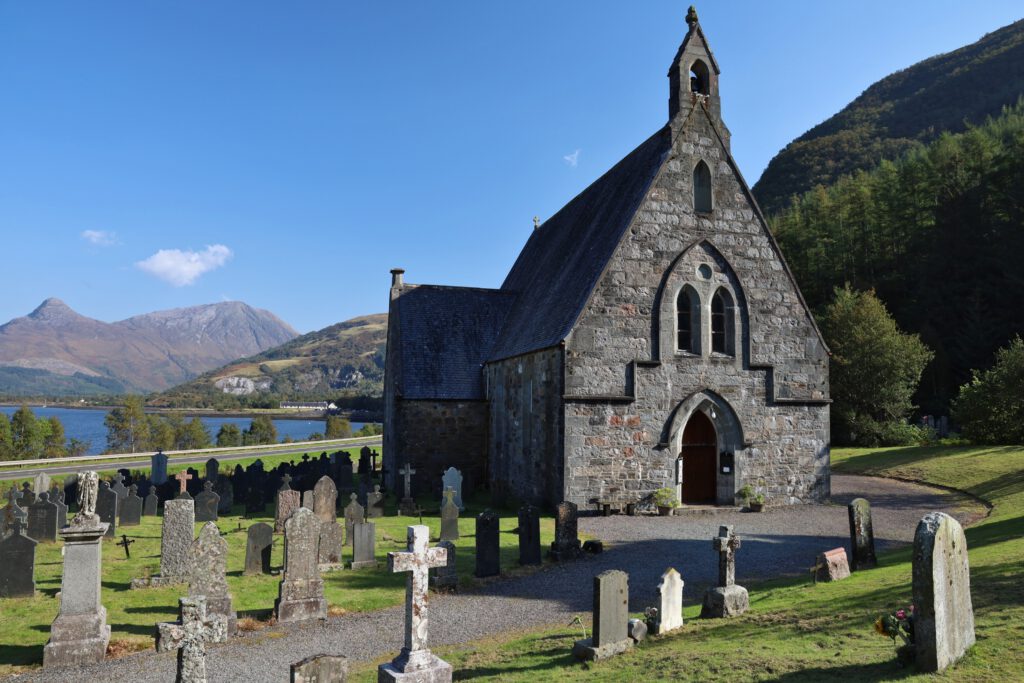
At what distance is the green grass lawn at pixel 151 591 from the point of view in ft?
32.2

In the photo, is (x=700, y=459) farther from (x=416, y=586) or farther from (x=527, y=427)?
(x=416, y=586)

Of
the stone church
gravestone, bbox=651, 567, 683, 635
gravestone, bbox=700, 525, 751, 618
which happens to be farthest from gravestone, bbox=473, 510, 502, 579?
the stone church

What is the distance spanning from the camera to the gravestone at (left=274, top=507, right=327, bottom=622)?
1054 centimetres

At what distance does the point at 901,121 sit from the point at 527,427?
112308 millimetres

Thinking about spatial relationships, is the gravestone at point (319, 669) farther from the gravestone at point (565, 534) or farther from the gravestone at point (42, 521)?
the gravestone at point (42, 521)

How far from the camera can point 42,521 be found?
1686cm

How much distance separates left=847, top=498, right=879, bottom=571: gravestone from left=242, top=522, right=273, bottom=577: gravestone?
36.1 ft

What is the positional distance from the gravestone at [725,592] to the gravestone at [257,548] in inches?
329

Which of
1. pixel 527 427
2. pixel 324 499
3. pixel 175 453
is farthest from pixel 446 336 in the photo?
pixel 175 453

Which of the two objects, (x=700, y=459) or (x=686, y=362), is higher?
(x=686, y=362)

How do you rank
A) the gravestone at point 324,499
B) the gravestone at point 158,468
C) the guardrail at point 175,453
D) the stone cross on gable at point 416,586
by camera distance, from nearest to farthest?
1. the stone cross on gable at point 416,586
2. the gravestone at point 324,499
3. the gravestone at point 158,468
4. the guardrail at point 175,453

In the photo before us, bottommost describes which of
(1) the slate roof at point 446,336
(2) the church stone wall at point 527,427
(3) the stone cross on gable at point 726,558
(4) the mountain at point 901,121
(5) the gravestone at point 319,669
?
(5) the gravestone at point 319,669

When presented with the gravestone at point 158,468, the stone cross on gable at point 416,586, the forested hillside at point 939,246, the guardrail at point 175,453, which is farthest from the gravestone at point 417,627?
the forested hillside at point 939,246

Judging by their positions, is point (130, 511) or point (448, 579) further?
point (130, 511)
